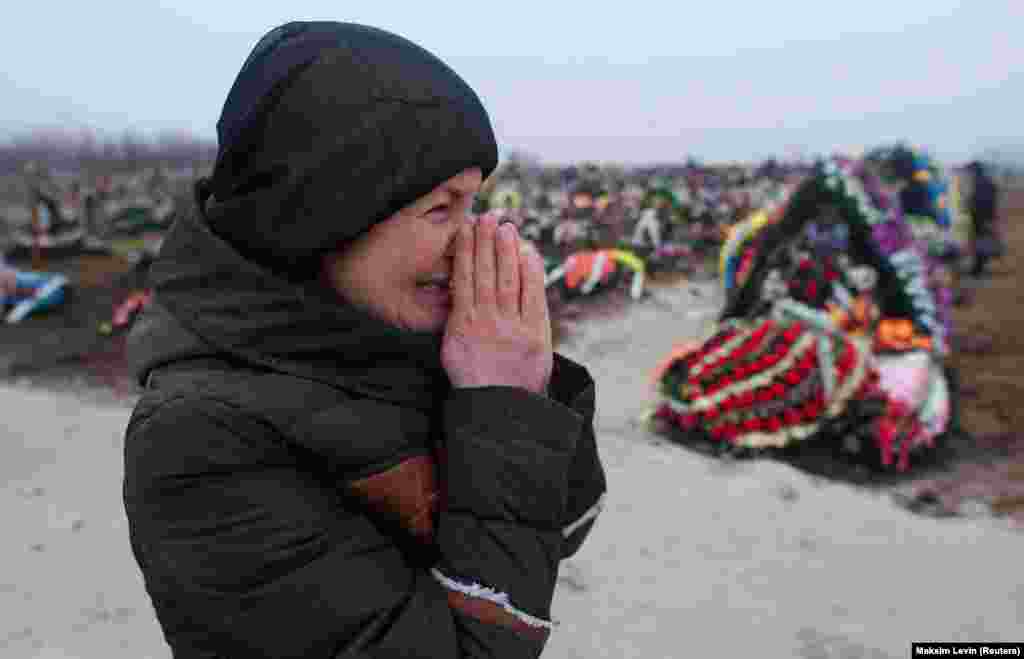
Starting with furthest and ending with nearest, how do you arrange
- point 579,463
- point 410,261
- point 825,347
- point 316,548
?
point 825,347 → point 579,463 → point 410,261 → point 316,548

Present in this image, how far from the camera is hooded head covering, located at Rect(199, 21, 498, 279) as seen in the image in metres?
1.14

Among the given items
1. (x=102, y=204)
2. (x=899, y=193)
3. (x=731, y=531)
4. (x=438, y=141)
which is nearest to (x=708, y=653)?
(x=731, y=531)

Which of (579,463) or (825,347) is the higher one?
(579,463)

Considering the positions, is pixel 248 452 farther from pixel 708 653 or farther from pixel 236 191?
pixel 708 653

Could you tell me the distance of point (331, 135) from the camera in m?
1.14

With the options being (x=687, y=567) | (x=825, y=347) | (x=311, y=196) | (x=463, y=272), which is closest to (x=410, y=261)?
(x=463, y=272)

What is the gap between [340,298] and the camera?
1.30 m

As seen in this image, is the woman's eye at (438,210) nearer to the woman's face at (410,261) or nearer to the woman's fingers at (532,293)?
the woman's face at (410,261)

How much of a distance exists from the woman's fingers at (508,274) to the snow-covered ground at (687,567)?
266cm

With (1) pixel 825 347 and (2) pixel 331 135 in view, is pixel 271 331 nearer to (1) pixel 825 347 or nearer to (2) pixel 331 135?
(2) pixel 331 135

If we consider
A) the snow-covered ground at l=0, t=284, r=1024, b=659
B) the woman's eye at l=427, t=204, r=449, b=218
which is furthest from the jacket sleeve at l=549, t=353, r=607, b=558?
the snow-covered ground at l=0, t=284, r=1024, b=659

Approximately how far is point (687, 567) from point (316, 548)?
3753 millimetres

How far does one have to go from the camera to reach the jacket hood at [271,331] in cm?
122

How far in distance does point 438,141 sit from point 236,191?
331 mm
